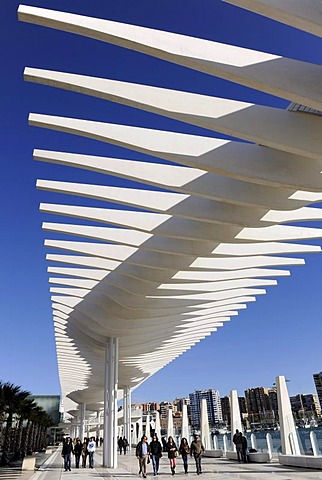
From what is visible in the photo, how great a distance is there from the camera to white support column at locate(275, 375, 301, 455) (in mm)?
15117

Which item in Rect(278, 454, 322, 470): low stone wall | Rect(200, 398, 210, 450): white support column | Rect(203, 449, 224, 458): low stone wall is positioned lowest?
Rect(278, 454, 322, 470): low stone wall

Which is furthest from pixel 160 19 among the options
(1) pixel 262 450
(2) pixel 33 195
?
(1) pixel 262 450

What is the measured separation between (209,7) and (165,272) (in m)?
8.37

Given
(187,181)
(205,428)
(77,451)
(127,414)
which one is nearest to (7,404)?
(77,451)

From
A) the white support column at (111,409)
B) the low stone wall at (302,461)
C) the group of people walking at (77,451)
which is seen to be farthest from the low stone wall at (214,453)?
the low stone wall at (302,461)

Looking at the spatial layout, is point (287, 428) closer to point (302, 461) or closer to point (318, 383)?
point (302, 461)

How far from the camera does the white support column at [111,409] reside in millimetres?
17234

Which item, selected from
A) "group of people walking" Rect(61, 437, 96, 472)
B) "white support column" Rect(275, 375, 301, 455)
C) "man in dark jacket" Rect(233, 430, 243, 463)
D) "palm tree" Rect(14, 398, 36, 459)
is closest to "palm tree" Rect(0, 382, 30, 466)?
"palm tree" Rect(14, 398, 36, 459)

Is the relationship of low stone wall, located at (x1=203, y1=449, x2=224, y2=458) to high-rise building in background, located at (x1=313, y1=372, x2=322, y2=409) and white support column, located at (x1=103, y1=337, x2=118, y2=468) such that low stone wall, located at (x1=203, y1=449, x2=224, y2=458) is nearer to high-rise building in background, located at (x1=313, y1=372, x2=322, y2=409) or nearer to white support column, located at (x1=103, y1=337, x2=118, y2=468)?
white support column, located at (x1=103, y1=337, x2=118, y2=468)

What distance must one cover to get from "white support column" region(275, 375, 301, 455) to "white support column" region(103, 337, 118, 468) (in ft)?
21.4

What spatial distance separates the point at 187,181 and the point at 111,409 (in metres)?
12.6

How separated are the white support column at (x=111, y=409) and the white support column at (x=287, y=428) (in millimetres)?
6538

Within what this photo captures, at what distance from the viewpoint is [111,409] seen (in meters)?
17.8

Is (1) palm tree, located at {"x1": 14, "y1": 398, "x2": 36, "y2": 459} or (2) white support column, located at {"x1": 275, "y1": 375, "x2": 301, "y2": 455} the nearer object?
(2) white support column, located at {"x1": 275, "y1": 375, "x2": 301, "y2": 455}
